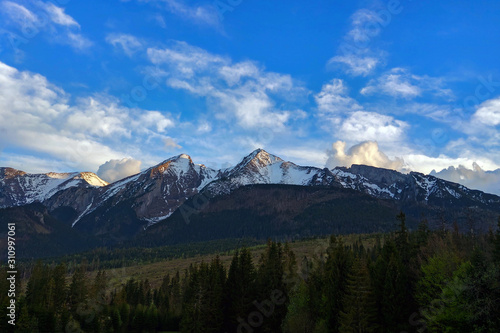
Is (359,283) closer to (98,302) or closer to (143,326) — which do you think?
(143,326)

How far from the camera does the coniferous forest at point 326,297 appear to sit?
4597 cm

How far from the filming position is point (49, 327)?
306 feet

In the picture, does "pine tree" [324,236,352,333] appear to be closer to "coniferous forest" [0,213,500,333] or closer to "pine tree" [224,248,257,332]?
"coniferous forest" [0,213,500,333]

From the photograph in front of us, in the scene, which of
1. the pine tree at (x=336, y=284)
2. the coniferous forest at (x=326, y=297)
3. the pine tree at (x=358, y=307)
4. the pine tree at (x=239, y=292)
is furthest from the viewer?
the pine tree at (x=239, y=292)

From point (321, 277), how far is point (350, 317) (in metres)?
21.8

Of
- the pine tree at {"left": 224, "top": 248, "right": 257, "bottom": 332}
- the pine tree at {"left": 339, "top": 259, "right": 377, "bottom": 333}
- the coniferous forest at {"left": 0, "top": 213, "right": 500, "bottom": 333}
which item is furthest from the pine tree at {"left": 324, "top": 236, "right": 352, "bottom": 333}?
the pine tree at {"left": 224, "top": 248, "right": 257, "bottom": 332}

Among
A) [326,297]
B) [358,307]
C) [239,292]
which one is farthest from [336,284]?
[239,292]

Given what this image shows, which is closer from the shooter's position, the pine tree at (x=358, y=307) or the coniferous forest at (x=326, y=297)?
the coniferous forest at (x=326, y=297)

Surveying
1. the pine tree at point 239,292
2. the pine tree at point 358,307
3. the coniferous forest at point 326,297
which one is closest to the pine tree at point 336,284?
the coniferous forest at point 326,297

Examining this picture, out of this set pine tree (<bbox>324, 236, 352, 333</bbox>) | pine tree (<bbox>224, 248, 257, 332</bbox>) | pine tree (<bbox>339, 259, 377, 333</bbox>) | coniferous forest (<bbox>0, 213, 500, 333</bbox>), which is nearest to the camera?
coniferous forest (<bbox>0, 213, 500, 333</bbox>)

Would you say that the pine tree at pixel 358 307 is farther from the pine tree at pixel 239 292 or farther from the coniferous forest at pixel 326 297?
the pine tree at pixel 239 292

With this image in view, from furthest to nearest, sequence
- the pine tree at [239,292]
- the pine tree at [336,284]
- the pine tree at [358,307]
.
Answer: the pine tree at [239,292], the pine tree at [336,284], the pine tree at [358,307]

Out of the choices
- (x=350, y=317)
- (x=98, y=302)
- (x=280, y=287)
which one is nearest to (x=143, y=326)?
(x=98, y=302)

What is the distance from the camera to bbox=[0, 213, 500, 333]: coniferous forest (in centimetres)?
4597
